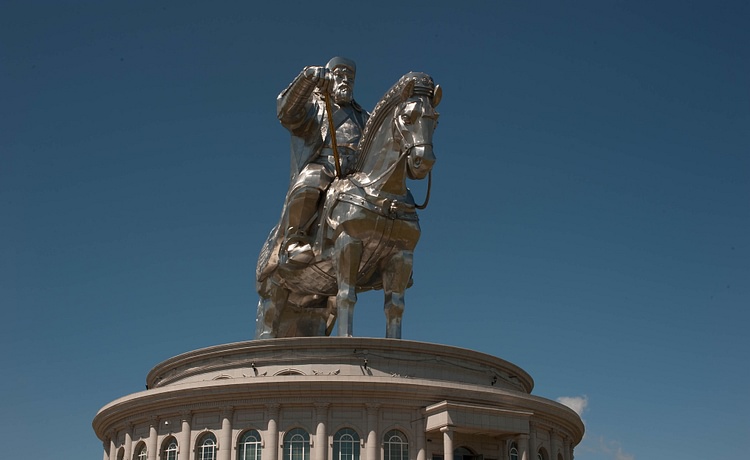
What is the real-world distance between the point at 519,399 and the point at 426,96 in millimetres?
8225

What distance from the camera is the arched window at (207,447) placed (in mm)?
23500

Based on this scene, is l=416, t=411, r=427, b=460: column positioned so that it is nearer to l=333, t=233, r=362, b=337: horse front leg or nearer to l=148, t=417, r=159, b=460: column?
l=333, t=233, r=362, b=337: horse front leg

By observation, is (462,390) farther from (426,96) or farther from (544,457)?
(426,96)

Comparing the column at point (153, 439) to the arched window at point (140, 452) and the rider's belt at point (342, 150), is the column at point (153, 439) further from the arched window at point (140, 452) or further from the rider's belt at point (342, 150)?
the rider's belt at point (342, 150)

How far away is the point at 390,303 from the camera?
25.9 m

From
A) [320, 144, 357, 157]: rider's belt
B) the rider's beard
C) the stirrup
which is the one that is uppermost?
the rider's beard

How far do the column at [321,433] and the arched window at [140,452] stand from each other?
522 centimetres

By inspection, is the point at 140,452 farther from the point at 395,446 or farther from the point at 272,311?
the point at 395,446

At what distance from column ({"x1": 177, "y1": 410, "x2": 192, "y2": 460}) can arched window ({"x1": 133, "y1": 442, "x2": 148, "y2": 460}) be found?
159cm

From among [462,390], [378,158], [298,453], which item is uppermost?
[378,158]

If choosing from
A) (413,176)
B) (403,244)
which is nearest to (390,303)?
(403,244)

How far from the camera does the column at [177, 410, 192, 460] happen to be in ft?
77.6

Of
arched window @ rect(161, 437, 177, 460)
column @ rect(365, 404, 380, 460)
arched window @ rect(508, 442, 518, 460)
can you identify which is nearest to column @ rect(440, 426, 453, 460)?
column @ rect(365, 404, 380, 460)

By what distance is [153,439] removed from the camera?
967 inches
